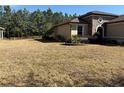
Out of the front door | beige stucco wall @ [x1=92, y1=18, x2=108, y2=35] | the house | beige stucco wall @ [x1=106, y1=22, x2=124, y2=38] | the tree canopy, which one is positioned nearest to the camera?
beige stucco wall @ [x1=106, y1=22, x2=124, y2=38]

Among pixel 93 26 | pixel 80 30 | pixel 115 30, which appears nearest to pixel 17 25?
pixel 80 30

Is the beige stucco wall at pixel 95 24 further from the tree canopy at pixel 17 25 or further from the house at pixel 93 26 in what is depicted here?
the tree canopy at pixel 17 25

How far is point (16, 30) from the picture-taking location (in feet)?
154

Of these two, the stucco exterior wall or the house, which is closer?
the house

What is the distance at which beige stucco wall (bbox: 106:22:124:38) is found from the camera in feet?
76.4

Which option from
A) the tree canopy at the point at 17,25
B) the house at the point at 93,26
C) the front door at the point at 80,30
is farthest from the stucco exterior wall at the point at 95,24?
the tree canopy at the point at 17,25

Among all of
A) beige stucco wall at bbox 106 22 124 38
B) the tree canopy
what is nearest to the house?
beige stucco wall at bbox 106 22 124 38

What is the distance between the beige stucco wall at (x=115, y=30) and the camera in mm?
23297

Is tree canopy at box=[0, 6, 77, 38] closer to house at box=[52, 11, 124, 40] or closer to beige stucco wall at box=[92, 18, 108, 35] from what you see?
house at box=[52, 11, 124, 40]

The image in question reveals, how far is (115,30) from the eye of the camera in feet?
80.5

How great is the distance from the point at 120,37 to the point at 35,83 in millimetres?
19716

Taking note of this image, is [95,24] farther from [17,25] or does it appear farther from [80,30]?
[17,25]
